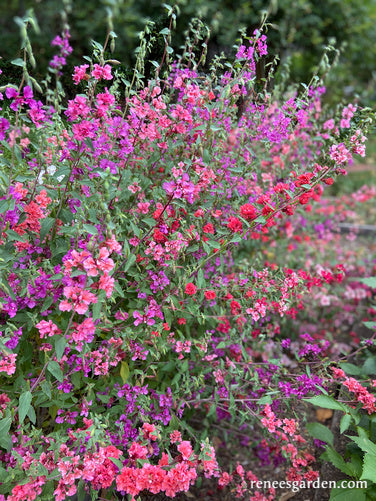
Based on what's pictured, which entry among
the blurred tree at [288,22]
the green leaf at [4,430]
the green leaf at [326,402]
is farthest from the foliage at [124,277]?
the blurred tree at [288,22]

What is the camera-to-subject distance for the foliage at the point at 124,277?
1537mm

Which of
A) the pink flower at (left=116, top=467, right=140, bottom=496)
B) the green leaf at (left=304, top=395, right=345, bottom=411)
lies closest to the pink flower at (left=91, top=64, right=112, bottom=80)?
the pink flower at (left=116, top=467, right=140, bottom=496)

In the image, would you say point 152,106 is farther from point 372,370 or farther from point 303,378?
point 372,370

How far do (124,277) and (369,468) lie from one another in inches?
52.0

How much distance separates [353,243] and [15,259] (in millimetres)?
4693

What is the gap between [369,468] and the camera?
1659 millimetres

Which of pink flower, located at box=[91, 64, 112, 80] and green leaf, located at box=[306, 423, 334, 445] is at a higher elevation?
pink flower, located at box=[91, 64, 112, 80]

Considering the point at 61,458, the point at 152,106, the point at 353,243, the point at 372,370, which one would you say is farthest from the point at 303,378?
the point at 353,243

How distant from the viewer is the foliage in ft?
5.04

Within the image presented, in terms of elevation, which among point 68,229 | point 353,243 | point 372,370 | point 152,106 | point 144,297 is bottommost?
point 353,243

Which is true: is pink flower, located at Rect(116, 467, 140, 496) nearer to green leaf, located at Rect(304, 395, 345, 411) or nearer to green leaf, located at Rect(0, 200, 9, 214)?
green leaf, located at Rect(304, 395, 345, 411)

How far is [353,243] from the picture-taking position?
5449 mm

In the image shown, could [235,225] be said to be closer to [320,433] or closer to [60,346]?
[60,346]

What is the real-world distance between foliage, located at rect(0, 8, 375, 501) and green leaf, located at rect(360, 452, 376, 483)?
35 cm
